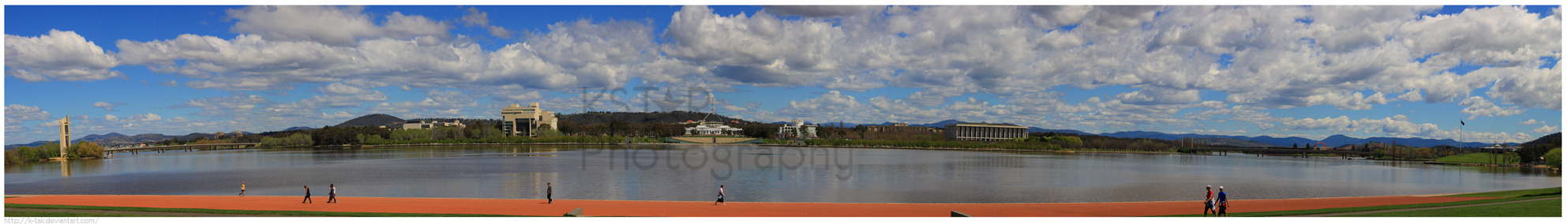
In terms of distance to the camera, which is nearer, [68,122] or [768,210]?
[768,210]

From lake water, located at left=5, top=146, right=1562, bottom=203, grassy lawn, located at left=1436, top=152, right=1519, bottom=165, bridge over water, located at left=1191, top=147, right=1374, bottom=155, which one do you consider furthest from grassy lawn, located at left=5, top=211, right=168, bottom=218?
bridge over water, located at left=1191, top=147, right=1374, bottom=155

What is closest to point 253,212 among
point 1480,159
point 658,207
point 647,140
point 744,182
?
point 658,207

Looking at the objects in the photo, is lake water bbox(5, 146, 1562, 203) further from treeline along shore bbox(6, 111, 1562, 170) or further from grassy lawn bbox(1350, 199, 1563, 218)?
treeline along shore bbox(6, 111, 1562, 170)

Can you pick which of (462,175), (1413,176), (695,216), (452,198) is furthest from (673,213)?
(1413,176)

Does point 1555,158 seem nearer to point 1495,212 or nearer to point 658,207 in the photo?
point 1495,212

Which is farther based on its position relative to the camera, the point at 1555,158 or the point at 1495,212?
the point at 1555,158

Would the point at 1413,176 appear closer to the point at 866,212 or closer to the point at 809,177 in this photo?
the point at 809,177
